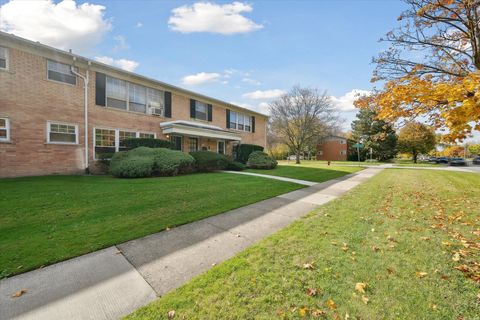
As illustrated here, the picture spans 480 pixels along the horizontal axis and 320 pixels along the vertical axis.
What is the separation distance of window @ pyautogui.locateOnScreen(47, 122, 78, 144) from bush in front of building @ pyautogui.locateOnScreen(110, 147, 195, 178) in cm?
259

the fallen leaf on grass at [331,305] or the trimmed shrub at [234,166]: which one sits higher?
the trimmed shrub at [234,166]

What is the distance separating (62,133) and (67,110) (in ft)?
4.11

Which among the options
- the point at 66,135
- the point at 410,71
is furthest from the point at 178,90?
the point at 410,71

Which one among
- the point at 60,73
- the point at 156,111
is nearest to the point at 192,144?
the point at 156,111

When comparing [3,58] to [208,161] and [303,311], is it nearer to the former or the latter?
[208,161]

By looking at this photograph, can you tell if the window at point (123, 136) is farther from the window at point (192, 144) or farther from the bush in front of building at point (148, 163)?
the window at point (192, 144)

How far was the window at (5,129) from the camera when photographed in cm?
907

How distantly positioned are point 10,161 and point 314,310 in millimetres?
13274

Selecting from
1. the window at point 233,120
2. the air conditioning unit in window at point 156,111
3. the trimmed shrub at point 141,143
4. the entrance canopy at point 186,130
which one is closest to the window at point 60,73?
the trimmed shrub at point 141,143

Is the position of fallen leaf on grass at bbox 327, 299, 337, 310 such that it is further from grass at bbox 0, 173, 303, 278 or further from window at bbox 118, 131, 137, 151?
window at bbox 118, 131, 137, 151

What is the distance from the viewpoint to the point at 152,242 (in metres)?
3.60

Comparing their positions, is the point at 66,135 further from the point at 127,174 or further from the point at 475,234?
the point at 475,234

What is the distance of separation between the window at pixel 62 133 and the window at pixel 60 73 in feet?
7.72

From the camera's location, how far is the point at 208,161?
13195 mm
